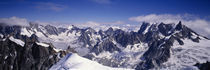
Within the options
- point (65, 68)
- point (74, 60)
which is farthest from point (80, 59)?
point (65, 68)

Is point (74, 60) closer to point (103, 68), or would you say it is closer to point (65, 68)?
point (65, 68)

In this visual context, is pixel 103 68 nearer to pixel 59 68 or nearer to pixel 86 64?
pixel 86 64

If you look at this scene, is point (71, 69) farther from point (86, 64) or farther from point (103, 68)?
point (103, 68)

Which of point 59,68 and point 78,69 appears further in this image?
point 59,68

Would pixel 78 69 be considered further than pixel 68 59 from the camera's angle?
No

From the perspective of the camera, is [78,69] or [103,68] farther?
[103,68]

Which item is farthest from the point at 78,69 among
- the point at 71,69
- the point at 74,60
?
the point at 74,60

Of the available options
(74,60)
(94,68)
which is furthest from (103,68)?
(74,60)
